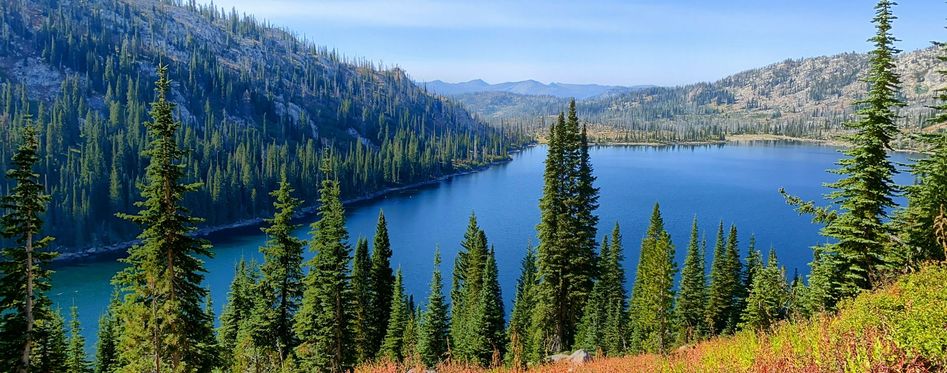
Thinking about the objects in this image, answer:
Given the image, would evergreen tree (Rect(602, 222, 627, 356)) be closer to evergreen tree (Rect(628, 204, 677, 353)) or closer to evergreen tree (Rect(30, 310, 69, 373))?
evergreen tree (Rect(628, 204, 677, 353))

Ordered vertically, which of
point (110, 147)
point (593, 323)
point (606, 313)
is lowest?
point (606, 313)

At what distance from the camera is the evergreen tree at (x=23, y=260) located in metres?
18.9

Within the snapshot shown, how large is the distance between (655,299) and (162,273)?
32883 mm

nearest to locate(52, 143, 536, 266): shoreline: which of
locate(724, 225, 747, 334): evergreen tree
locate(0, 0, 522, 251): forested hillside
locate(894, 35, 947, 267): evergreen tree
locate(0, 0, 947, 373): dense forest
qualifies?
locate(0, 0, 522, 251): forested hillside

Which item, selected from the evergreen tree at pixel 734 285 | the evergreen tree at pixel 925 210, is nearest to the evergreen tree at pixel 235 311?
the evergreen tree at pixel 925 210

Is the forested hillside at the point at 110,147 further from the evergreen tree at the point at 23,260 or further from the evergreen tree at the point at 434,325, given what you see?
the evergreen tree at the point at 23,260

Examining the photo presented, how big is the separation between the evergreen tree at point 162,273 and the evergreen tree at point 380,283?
31090 millimetres

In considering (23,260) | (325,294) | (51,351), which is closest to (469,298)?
(325,294)

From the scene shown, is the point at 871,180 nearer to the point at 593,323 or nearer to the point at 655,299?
the point at 655,299

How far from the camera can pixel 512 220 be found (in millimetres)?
120000

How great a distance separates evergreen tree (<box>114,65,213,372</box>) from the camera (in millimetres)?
18094

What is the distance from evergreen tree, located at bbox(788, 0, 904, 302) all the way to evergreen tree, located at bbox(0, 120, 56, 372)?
1157 inches

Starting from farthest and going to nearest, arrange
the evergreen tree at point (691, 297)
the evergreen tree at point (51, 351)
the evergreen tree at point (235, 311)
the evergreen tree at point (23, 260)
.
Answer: the evergreen tree at point (691, 297)
the evergreen tree at point (235, 311)
the evergreen tree at point (51, 351)
the evergreen tree at point (23, 260)

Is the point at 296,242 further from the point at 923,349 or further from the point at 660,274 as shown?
the point at 923,349
